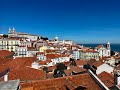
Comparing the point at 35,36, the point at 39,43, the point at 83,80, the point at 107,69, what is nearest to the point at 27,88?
the point at 83,80

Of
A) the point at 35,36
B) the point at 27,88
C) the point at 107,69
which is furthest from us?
the point at 35,36

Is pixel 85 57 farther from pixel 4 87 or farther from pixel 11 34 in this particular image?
pixel 4 87

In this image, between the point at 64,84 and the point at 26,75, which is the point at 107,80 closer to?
the point at 26,75

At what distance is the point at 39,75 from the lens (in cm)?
2716

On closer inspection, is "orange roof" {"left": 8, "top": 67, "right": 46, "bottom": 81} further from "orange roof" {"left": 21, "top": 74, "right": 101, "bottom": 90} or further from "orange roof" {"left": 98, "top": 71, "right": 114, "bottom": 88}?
"orange roof" {"left": 21, "top": 74, "right": 101, "bottom": 90}

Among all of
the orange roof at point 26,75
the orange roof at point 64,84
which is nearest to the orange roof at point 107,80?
the orange roof at point 26,75

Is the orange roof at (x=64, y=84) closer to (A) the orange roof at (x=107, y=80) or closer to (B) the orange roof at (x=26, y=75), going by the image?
(B) the orange roof at (x=26, y=75)

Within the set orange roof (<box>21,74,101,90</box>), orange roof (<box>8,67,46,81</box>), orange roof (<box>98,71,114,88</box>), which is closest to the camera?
orange roof (<box>21,74,101,90</box>)

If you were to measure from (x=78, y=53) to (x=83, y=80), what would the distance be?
98.6 m

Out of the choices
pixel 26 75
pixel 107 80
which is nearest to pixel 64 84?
pixel 26 75

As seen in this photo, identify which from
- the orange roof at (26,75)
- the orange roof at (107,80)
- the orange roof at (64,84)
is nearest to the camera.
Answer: the orange roof at (64,84)

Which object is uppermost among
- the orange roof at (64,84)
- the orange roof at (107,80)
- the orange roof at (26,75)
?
the orange roof at (64,84)

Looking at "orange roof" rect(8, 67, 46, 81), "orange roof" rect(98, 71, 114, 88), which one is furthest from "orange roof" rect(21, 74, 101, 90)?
"orange roof" rect(98, 71, 114, 88)

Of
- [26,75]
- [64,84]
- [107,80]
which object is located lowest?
[107,80]
